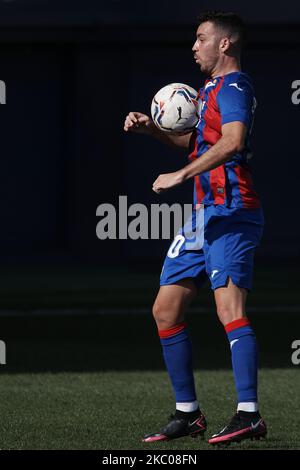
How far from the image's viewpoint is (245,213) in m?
6.87

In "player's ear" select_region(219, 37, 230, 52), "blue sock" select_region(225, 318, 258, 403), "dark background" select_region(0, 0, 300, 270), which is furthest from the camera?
"dark background" select_region(0, 0, 300, 270)

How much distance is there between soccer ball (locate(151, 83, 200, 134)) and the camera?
7.10 meters

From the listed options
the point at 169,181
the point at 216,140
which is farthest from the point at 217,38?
the point at 169,181

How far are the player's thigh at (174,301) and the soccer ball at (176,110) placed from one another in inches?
33.7

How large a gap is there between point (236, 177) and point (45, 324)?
624 centimetres

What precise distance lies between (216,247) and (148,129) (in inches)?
34.3

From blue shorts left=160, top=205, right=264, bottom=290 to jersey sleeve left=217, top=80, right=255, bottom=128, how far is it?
0.49m

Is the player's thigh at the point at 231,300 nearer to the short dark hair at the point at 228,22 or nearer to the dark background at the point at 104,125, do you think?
the short dark hair at the point at 228,22

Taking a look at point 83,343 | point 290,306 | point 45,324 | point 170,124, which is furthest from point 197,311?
point 170,124

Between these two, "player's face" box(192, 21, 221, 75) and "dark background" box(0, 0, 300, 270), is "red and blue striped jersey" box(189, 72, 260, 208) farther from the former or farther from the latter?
"dark background" box(0, 0, 300, 270)

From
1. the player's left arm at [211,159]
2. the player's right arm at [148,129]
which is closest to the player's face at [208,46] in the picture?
the player's right arm at [148,129]

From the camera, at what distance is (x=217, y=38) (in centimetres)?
691

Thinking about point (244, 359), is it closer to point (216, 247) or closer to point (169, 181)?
point (216, 247)

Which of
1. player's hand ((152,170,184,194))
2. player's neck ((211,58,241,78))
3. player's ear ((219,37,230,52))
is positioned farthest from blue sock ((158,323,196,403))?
player's ear ((219,37,230,52))
